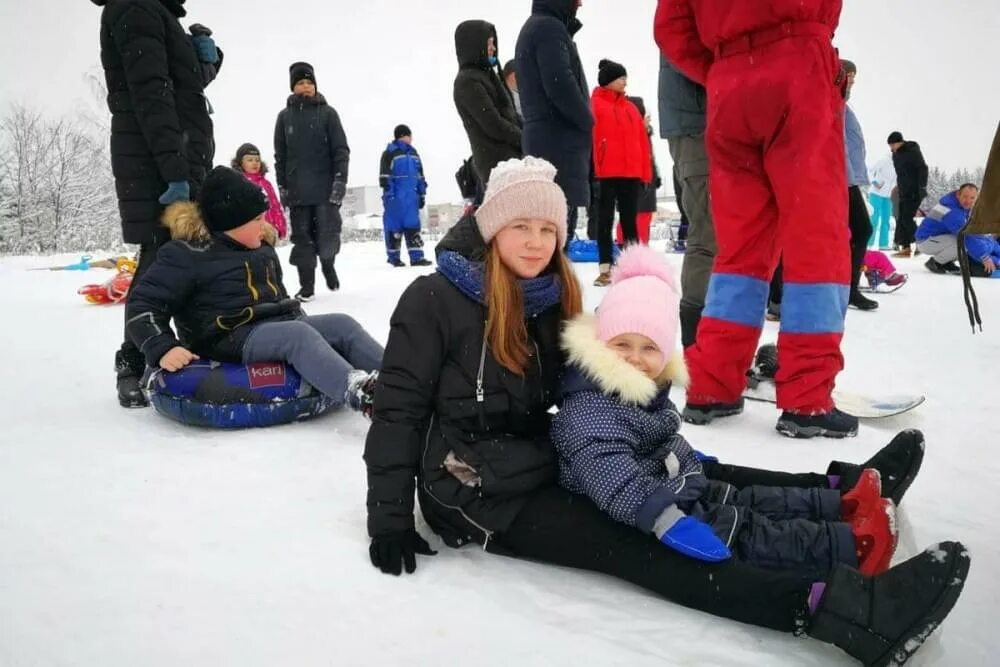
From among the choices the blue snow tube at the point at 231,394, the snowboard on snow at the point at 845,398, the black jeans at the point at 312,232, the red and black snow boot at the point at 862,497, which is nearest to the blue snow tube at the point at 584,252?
the black jeans at the point at 312,232

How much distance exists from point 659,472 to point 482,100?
141 inches

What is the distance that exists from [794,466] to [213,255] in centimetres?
236

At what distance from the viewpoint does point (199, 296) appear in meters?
2.74

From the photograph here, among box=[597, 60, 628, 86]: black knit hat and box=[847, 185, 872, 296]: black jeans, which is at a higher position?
box=[597, 60, 628, 86]: black knit hat

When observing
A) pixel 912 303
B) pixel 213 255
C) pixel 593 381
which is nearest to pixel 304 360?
pixel 213 255

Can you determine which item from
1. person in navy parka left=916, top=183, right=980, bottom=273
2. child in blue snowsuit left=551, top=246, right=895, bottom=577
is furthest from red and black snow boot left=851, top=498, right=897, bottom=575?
person in navy parka left=916, top=183, right=980, bottom=273

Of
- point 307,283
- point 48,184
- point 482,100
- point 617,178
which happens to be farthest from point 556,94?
point 48,184

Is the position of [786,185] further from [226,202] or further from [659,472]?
[226,202]

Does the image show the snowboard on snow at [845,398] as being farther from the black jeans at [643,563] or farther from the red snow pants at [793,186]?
the black jeans at [643,563]

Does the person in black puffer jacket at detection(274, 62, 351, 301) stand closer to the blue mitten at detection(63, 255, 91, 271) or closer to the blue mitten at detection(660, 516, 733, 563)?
the blue mitten at detection(660, 516, 733, 563)

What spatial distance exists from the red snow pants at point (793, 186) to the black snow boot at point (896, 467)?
69cm

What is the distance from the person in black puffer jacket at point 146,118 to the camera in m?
2.97

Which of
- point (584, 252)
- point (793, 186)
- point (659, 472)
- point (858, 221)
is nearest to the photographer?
point (659, 472)

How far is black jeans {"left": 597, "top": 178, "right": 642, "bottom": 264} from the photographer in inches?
221
